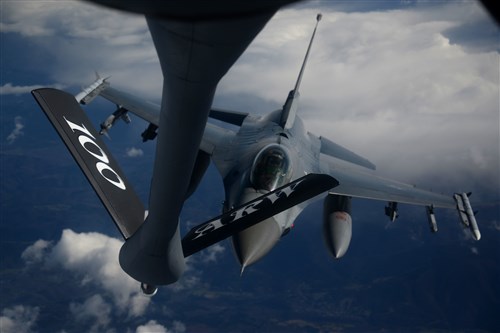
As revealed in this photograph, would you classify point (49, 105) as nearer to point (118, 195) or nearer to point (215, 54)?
point (118, 195)

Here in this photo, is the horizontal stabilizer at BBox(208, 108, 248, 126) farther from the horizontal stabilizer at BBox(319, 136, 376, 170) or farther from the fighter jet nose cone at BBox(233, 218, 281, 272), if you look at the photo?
the fighter jet nose cone at BBox(233, 218, 281, 272)

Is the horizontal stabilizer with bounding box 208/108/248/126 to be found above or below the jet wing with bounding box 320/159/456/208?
above

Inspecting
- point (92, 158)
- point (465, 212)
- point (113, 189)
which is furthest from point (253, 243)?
point (465, 212)

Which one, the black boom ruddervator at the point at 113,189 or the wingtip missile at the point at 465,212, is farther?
the wingtip missile at the point at 465,212

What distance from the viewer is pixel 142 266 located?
926 centimetres

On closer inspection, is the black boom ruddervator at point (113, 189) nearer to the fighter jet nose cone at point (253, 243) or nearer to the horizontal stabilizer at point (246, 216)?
the horizontal stabilizer at point (246, 216)

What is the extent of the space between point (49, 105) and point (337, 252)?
1926 cm

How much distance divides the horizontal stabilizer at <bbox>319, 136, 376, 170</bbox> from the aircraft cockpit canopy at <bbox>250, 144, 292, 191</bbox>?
1412 cm

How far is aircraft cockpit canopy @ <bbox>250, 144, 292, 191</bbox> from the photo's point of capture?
68.1 feet

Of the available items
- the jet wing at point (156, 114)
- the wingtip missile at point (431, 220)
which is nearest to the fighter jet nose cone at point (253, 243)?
the jet wing at point (156, 114)

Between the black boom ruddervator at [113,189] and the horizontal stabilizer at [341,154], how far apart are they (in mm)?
24617

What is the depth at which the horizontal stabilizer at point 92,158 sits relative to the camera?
10.5 meters

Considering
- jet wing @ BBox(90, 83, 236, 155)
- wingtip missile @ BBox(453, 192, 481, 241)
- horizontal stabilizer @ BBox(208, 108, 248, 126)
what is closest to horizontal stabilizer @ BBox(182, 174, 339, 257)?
jet wing @ BBox(90, 83, 236, 155)

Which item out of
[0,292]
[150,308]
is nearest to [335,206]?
[150,308]
